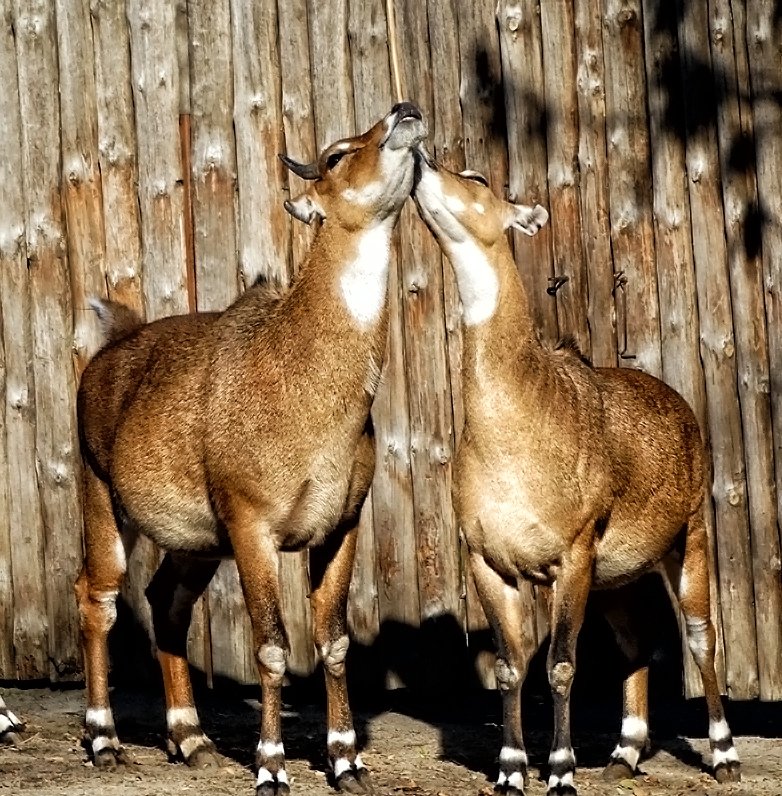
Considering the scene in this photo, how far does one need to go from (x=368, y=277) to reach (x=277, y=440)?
0.79 m

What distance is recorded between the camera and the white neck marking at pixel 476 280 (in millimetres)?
7047

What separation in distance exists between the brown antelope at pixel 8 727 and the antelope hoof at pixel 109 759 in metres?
0.58

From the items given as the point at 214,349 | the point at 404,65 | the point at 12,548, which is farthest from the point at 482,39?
the point at 12,548

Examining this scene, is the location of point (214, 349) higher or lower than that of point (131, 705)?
higher

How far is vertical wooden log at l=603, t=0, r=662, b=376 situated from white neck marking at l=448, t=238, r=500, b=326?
174 cm

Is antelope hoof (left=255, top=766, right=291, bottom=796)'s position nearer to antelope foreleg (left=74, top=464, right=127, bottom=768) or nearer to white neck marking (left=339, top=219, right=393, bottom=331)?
antelope foreleg (left=74, top=464, right=127, bottom=768)

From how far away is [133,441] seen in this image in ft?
25.4

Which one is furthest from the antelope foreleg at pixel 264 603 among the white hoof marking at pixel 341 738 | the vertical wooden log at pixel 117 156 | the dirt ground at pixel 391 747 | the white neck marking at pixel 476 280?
the vertical wooden log at pixel 117 156

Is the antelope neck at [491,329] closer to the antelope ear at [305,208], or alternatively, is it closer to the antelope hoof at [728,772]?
the antelope ear at [305,208]

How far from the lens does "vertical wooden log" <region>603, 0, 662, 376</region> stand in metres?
8.59

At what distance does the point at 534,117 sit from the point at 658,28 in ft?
2.57

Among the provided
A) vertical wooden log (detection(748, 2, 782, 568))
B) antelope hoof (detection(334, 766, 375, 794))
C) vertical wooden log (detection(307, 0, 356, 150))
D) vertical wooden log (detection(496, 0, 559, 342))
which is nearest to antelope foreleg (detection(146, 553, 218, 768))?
antelope hoof (detection(334, 766, 375, 794))

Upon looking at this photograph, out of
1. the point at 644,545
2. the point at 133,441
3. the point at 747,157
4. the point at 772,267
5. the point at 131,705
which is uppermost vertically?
the point at 747,157

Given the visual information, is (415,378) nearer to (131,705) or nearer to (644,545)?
(644,545)
